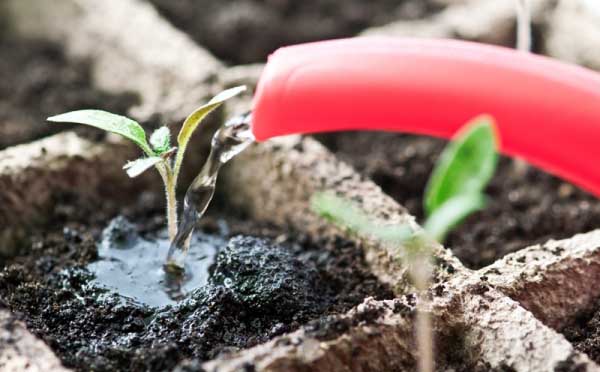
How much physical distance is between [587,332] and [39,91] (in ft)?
4.33

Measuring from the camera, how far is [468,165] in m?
0.91

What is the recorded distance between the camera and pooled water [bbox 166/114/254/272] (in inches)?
52.9

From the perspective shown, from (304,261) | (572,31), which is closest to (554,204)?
(572,31)

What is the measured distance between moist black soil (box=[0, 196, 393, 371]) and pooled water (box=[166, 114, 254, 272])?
0.07 metres

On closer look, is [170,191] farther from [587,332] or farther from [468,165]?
[587,332]

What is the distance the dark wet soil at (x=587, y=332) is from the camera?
122cm

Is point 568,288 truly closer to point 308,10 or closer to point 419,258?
point 419,258

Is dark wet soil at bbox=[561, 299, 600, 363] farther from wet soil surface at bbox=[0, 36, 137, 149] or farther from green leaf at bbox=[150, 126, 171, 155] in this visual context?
wet soil surface at bbox=[0, 36, 137, 149]

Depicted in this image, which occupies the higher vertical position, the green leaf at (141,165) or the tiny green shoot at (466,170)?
the tiny green shoot at (466,170)

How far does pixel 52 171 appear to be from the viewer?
5.18ft

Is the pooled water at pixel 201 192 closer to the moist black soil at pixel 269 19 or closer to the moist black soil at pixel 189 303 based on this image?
the moist black soil at pixel 189 303

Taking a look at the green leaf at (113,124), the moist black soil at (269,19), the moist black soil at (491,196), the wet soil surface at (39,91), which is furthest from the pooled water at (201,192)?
the moist black soil at (269,19)

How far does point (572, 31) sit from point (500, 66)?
951mm

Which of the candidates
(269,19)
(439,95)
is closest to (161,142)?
(439,95)
